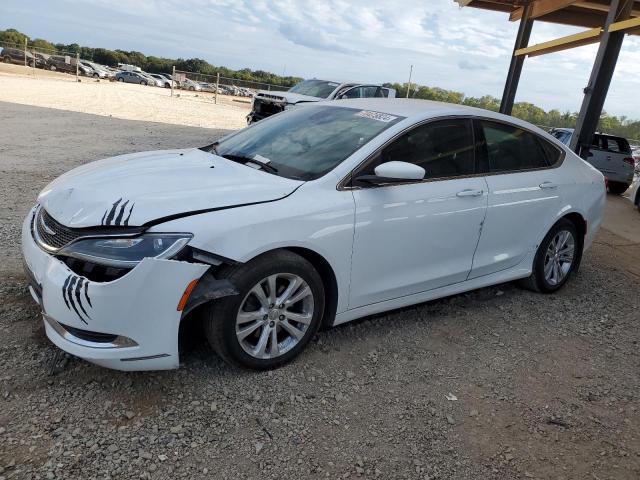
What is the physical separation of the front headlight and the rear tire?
13.7 m

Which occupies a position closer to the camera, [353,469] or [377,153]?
[353,469]

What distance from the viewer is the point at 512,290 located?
4.91 metres

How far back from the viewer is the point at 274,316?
3.03 metres

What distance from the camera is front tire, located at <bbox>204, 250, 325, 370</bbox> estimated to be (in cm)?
283

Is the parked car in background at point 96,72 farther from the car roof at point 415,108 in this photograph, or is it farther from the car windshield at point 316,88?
the car roof at point 415,108

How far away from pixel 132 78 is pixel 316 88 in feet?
145

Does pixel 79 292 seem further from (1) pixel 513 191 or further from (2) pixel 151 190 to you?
(1) pixel 513 191

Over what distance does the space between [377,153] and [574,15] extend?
552 inches

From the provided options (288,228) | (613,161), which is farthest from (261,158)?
(613,161)

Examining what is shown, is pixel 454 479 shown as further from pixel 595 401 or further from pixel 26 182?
pixel 26 182

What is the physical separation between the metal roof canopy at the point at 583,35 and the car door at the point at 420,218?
7688 mm

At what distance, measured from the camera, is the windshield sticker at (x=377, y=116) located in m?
3.67

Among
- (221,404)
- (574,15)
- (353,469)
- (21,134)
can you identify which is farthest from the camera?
(574,15)

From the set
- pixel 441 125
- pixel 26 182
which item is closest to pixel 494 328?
pixel 441 125
